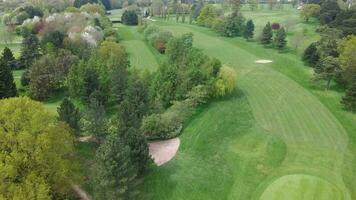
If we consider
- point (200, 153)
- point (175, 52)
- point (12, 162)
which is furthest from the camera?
point (175, 52)

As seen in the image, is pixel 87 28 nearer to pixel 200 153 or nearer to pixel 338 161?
pixel 200 153

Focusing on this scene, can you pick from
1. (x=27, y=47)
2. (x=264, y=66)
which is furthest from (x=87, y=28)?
(x=264, y=66)

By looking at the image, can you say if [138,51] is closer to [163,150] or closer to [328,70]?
[328,70]

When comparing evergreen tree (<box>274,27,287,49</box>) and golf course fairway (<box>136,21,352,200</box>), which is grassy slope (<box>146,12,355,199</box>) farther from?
evergreen tree (<box>274,27,287,49</box>)

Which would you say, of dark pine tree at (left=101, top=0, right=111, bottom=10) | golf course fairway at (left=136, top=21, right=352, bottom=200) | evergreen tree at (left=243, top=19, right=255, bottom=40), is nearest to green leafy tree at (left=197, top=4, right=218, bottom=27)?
evergreen tree at (left=243, top=19, right=255, bottom=40)

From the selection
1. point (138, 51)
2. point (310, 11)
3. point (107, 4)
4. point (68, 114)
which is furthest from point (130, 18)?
point (68, 114)

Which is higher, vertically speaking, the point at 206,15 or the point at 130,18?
the point at 206,15
